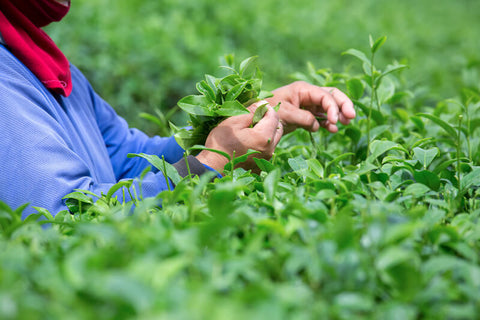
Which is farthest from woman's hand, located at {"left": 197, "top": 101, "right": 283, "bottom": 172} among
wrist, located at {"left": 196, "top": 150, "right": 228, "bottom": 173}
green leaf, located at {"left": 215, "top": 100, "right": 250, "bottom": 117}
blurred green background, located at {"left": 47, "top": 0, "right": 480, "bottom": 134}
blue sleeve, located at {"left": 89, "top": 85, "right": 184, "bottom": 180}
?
blurred green background, located at {"left": 47, "top": 0, "right": 480, "bottom": 134}

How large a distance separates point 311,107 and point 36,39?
34.3 inches

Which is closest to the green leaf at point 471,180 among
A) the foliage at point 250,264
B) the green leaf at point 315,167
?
the foliage at point 250,264

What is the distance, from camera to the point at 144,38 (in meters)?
2.98

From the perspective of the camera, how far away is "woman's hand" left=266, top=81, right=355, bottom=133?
4.42ft

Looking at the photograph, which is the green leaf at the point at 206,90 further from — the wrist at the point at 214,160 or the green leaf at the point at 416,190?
the green leaf at the point at 416,190

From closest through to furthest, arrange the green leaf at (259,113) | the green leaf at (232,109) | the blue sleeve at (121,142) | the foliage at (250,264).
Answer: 1. the foliage at (250,264)
2. the green leaf at (232,109)
3. the green leaf at (259,113)
4. the blue sleeve at (121,142)

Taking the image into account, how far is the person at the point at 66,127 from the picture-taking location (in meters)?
1.11

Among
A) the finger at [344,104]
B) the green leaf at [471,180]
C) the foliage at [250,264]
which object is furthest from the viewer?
the finger at [344,104]

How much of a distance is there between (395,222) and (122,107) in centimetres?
254

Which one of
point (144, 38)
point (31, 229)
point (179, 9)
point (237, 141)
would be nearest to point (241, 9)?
point (179, 9)

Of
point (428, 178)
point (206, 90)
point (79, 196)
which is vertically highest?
point (206, 90)

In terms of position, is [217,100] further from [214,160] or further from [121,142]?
[121,142]

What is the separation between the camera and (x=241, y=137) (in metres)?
1.16

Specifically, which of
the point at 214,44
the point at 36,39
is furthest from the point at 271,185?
the point at 214,44
